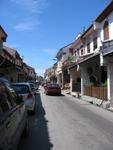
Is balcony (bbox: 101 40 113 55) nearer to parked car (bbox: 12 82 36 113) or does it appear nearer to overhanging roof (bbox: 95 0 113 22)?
overhanging roof (bbox: 95 0 113 22)

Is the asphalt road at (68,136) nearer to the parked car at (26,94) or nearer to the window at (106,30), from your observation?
the parked car at (26,94)

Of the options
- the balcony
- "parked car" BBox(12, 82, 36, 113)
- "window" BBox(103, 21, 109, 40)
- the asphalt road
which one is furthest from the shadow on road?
"window" BBox(103, 21, 109, 40)

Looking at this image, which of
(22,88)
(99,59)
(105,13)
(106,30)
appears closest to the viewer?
(22,88)

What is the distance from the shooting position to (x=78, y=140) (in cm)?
877

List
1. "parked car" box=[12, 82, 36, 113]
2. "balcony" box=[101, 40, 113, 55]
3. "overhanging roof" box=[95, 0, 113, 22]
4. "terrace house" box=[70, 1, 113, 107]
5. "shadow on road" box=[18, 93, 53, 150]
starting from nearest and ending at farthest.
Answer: "shadow on road" box=[18, 93, 53, 150], "parked car" box=[12, 82, 36, 113], "balcony" box=[101, 40, 113, 55], "terrace house" box=[70, 1, 113, 107], "overhanging roof" box=[95, 0, 113, 22]

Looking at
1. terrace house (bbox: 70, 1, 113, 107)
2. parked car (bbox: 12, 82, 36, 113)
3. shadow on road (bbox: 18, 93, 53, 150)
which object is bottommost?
shadow on road (bbox: 18, 93, 53, 150)

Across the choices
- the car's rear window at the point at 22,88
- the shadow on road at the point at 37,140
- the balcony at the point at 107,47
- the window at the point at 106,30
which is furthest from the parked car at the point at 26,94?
the window at the point at 106,30

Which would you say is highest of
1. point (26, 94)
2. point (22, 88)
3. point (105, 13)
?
point (105, 13)

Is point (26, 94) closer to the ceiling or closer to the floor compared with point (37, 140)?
closer to the ceiling

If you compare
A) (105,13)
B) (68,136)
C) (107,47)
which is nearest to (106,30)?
(105,13)

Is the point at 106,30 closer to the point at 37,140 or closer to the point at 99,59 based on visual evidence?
the point at 99,59

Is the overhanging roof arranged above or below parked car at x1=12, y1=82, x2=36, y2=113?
above

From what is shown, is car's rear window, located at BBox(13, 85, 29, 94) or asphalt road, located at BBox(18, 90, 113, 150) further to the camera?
car's rear window, located at BBox(13, 85, 29, 94)

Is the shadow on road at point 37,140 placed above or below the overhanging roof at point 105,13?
below
